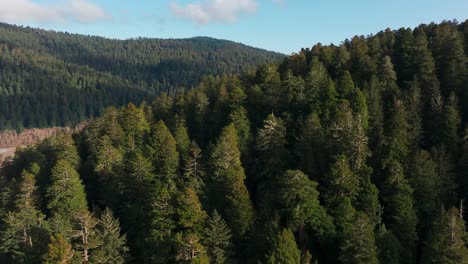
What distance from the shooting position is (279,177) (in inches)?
2341

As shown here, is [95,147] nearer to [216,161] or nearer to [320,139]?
[216,161]

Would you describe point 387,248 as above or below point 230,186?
below

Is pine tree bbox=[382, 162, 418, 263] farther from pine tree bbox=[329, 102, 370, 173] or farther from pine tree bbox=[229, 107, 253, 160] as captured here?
pine tree bbox=[229, 107, 253, 160]

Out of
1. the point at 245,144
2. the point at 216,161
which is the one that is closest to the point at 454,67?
the point at 245,144

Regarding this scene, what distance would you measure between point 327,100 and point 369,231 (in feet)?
104

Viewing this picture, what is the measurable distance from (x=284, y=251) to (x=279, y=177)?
1547 cm

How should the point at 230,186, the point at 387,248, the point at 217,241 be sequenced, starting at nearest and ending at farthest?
the point at 387,248 < the point at 217,241 < the point at 230,186

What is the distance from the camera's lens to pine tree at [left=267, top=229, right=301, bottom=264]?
148ft

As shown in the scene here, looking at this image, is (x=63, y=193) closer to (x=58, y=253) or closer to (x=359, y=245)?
(x=58, y=253)

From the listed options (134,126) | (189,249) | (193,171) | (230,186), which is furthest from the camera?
(134,126)

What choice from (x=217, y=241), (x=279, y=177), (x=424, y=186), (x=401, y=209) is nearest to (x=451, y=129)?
(x=424, y=186)

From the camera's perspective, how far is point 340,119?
61938 mm

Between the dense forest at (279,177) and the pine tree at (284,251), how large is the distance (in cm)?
11

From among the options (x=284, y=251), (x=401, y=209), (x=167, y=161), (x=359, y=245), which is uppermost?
(x=167, y=161)
